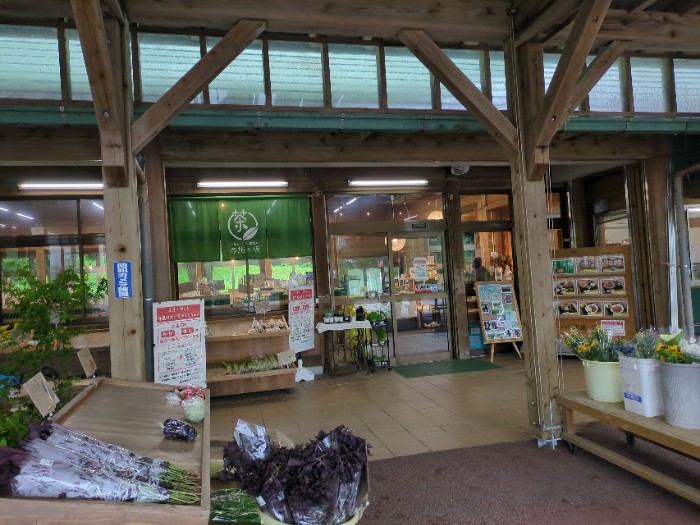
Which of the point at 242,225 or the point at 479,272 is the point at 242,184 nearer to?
the point at 242,225

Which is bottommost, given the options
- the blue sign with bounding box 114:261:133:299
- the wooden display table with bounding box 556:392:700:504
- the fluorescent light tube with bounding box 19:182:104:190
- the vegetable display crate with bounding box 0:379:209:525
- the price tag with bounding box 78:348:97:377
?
the wooden display table with bounding box 556:392:700:504

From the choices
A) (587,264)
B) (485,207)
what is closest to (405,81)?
(485,207)

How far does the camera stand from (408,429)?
4.58 meters

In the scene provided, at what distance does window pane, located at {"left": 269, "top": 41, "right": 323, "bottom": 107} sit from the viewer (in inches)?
189

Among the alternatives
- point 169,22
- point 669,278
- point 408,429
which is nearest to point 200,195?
point 169,22

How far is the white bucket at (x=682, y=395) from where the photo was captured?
2922 millimetres

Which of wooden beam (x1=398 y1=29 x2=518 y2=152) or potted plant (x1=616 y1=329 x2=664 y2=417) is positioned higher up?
wooden beam (x1=398 y1=29 x2=518 y2=152)

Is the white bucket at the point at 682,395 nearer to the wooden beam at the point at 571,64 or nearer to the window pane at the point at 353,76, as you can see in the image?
the wooden beam at the point at 571,64

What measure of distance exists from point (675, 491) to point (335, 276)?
17.5 ft

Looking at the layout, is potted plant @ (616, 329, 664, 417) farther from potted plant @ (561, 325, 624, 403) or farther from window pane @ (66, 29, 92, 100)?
window pane @ (66, 29, 92, 100)

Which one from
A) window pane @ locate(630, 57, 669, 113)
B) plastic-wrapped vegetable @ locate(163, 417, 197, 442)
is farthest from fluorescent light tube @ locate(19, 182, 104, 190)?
window pane @ locate(630, 57, 669, 113)

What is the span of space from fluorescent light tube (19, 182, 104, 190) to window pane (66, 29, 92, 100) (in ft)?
7.29

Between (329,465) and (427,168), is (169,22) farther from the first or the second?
(427,168)

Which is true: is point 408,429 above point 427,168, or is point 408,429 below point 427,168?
below
